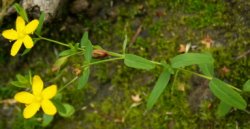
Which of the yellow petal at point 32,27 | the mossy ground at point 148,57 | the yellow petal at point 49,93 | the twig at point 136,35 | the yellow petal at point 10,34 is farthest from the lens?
the twig at point 136,35

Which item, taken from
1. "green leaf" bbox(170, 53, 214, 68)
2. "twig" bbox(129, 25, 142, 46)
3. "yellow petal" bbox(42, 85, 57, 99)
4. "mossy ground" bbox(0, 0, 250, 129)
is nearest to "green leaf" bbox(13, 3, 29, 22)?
"yellow petal" bbox(42, 85, 57, 99)

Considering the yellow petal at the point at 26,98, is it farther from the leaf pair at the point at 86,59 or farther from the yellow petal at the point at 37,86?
the leaf pair at the point at 86,59

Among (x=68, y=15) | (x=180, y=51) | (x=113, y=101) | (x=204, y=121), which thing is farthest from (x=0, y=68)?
(x=204, y=121)

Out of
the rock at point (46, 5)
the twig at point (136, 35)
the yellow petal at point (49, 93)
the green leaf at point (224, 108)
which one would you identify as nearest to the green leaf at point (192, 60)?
the green leaf at point (224, 108)

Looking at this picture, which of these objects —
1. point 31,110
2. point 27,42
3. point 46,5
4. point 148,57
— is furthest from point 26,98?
point 148,57

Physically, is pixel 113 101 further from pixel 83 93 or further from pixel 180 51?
pixel 180 51

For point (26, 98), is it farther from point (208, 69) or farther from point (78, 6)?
point (78, 6)
